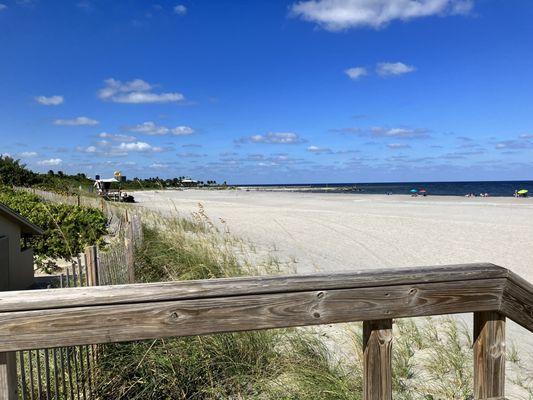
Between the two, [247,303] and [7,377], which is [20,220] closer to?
[7,377]

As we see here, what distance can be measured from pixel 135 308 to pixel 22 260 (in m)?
Result: 8.28

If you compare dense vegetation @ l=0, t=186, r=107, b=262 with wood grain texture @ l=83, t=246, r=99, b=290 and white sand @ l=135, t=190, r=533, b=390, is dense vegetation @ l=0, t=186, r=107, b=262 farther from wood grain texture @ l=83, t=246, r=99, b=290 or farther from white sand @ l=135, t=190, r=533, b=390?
wood grain texture @ l=83, t=246, r=99, b=290

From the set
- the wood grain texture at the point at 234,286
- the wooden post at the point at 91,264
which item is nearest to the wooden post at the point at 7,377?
the wood grain texture at the point at 234,286

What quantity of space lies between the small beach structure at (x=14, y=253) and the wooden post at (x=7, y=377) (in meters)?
6.86

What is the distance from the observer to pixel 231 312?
1578mm

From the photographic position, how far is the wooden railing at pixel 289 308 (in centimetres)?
145

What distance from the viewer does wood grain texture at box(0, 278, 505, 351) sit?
1439 mm

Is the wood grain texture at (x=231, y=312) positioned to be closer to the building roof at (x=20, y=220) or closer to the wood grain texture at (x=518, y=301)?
the wood grain texture at (x=518, y=301)

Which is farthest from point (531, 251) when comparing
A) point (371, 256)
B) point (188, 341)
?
point (188, 341)

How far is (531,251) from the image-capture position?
12.1 meters

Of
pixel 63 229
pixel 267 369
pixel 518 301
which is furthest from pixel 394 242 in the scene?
pixel 518 301

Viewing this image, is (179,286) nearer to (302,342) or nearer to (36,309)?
(36,309)

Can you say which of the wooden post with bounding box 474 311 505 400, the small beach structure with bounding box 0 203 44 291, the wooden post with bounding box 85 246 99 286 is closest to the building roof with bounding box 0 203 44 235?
the small beach structure with bounding box 0 203 44 291

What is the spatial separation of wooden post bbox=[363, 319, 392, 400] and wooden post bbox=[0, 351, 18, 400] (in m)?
1.19
